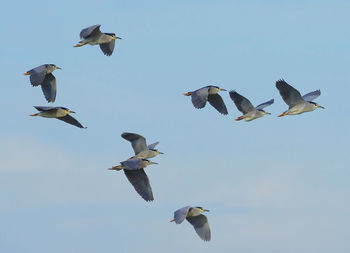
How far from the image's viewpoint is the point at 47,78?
136ft

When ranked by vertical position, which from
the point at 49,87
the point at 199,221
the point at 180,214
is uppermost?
the point at 49,87

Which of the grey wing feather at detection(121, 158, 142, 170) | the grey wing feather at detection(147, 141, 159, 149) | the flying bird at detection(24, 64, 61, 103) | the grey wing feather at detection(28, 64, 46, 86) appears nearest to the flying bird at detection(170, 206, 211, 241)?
the grey wing feather at detection(121, 158, 142, 170)

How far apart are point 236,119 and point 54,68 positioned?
8785 millimetres

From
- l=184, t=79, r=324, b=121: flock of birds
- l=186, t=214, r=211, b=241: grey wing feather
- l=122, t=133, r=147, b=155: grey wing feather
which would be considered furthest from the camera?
l=122, t=133, r=147, b=155: grey wing feather

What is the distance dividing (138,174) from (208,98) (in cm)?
701

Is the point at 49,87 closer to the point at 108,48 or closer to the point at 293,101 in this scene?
the point at 108,48

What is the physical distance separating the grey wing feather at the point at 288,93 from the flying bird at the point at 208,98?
3475 millimetres

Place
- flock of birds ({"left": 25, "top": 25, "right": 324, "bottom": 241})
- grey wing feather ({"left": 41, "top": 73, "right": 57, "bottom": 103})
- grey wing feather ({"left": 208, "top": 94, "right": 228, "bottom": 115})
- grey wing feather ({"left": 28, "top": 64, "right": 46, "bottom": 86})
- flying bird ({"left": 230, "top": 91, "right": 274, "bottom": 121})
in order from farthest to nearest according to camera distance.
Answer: grey wing feather ({"left": 208, "top": 94, "right": 228, "bottom": 115})
flying bird ({"left": 230, "top": 91, "right": 274, "bottom": 121})
grey wing feather ({"left": 41, "top": 73, "right": 57, "bottom": 103})
grey wing feather ({"left": 28, "top": 64, "right": 46, "bottom": 86})
flock of birds ({"left": 25, "top": 25, "right": 324, "bottom": 241})

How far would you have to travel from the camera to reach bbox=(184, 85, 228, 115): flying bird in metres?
40.5

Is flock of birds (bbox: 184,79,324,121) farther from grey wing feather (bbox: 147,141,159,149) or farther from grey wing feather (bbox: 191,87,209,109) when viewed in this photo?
grey wing feather (bbox: 147,141,159,149)

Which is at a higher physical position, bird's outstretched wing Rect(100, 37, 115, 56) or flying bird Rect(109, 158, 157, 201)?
bird's outstretched wing Rect(100, 37, 115, 56)

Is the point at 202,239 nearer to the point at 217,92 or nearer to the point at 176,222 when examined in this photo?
the point at 176,222

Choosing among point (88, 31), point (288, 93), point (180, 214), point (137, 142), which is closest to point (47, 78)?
point (88, 31)

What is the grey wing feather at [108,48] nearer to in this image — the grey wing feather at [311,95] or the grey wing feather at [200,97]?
the grey wing feather at [200,97]
